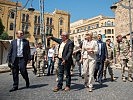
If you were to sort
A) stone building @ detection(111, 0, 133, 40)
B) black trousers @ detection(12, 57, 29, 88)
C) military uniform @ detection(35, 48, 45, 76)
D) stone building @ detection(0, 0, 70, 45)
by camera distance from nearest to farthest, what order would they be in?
black trousers @ detection(12, 57, 29, 88), military uniform @ detection(35, 48, 45, 76), stone building @ detection(111, 0, 133, 40), stone building @ detection(0, 0, 70, 45)

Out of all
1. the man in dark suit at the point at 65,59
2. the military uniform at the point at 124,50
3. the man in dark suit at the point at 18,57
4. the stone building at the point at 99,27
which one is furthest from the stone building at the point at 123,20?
the stone building at the point at 99,27

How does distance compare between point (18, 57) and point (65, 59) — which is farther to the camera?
point (18, 57)

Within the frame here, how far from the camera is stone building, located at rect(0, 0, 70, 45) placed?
194ft

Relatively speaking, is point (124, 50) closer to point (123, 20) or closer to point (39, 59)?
point (39, 59)

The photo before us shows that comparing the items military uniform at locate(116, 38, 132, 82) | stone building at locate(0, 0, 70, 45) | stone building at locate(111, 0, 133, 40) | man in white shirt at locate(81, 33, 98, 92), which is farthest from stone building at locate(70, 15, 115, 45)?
man in white shirt at locate(81, 33, 98, 92)

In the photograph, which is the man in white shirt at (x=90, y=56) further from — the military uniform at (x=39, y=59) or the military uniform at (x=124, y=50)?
the military uniform at (x=39, y=59)

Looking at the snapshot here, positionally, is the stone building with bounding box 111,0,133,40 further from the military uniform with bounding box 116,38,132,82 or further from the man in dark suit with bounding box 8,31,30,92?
the man in dark suit with bounding box 8,31,30,92

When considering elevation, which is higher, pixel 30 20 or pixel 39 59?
pixel 30 20

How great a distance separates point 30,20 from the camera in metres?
64.4

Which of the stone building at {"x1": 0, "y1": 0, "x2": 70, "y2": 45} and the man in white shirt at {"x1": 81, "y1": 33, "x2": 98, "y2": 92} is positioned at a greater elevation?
the stone building at {"x1": 0, "y1": 0, "x2": 70, "y2": 45}

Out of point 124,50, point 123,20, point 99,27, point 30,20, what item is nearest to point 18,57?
point 124,50

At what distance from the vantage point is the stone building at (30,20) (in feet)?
194

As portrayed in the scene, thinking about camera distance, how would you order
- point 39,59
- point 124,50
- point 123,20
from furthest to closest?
1. point 123,20
2. point 39,59
3. point 124,50

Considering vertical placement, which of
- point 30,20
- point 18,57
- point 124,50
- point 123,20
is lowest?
point 18,57
